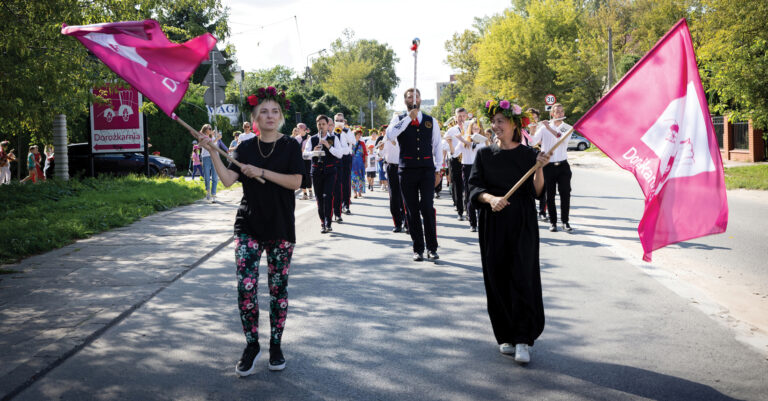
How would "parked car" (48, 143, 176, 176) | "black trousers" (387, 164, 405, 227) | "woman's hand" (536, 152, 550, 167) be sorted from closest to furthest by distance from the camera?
"woman's hand" (536, 152, 550, 167) → "black trousers" (387, 164, 405, 227) → "parked car" (48, 143, 176, 176)

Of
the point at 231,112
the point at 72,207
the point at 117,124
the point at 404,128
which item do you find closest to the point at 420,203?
the point at 404,128

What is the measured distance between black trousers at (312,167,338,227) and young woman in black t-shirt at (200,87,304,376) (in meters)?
7.29

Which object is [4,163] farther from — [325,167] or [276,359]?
[276,359]

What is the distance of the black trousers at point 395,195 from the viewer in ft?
33.2

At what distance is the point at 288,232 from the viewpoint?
478 centimetres

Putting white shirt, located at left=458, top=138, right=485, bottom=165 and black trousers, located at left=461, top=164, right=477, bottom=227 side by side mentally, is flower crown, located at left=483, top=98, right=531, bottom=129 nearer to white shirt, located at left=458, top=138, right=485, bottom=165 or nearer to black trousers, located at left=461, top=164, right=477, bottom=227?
black trousers, located at left=461, top=164, right=477, bottom=227

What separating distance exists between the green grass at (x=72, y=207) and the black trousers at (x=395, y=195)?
492 cm

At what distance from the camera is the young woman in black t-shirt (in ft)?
15.4

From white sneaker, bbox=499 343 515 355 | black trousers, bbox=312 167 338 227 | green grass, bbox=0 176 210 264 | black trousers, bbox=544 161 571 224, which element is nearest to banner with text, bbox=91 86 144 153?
green grass, bbox=0 176 210 264

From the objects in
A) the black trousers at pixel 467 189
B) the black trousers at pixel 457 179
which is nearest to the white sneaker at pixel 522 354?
the black trousers at pixel 467 189

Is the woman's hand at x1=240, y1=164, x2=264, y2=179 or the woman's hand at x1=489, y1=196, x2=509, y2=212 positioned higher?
the woman's hand at x1=240, y1=164, x2=264, y2=179

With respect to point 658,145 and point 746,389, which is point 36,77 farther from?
point 746,389

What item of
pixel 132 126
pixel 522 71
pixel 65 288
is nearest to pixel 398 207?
pixel 65 288

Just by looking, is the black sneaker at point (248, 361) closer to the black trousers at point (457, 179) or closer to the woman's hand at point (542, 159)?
the woman's hand at point (542, 159)
